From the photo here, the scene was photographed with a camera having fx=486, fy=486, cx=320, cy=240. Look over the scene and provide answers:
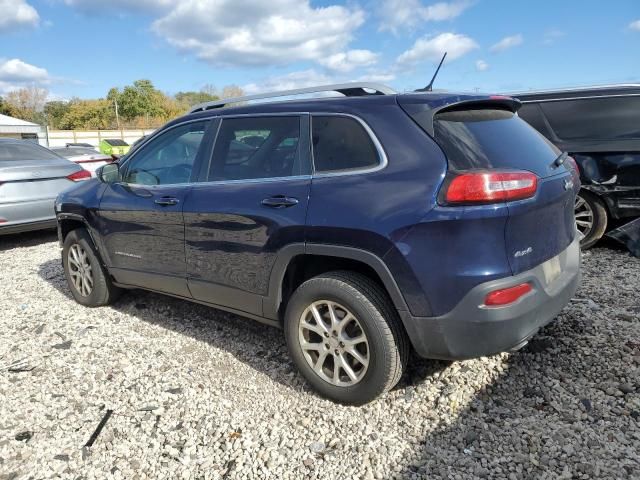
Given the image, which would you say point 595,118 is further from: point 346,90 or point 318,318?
point 318,318

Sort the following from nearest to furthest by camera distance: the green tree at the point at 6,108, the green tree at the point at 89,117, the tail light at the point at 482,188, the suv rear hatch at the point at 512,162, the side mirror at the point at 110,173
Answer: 1. the tail light at the point at 482,188
2. the suv rear hatch at the point at 512,162
3. the side mirror at the point at 110,173
4. the green tree at the point at 89,117
5. the green tree at the point at 6,108

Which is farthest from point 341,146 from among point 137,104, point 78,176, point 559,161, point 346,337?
point 137,104

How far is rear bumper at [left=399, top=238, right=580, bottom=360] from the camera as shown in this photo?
2342mm

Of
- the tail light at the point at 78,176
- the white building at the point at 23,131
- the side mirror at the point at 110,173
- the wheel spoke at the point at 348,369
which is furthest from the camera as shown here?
the white building at the point at 23,131

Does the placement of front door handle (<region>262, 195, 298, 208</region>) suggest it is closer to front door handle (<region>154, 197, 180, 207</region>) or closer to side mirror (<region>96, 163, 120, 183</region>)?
front door handle (<region>154, 197, 180, 207</region>)

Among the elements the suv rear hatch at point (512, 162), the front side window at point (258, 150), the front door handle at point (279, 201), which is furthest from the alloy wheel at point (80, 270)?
the suv rear hatch at point (512, 162)

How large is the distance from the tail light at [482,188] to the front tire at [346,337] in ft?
2.23

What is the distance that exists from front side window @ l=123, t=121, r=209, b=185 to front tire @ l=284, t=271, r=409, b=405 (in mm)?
1404

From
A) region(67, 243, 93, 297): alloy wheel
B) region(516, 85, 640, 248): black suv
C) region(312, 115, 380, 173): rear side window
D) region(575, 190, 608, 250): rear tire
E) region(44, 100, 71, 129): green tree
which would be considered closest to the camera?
region(312, 115, 380, 173): rear side window

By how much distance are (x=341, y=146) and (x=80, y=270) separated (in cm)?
313

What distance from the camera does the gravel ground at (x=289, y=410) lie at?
2.45 metres

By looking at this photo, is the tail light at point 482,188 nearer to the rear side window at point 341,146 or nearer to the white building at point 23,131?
the rear side window at point 341,146

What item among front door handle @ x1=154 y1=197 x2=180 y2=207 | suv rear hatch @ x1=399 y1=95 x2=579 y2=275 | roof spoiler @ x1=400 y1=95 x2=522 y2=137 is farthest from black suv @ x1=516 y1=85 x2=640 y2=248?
front door handle @ x1=154 y1=197 x2=180 y2=207

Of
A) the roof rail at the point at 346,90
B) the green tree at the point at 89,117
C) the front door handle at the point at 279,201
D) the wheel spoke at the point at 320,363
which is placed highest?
the green tree at the point at 89,117
